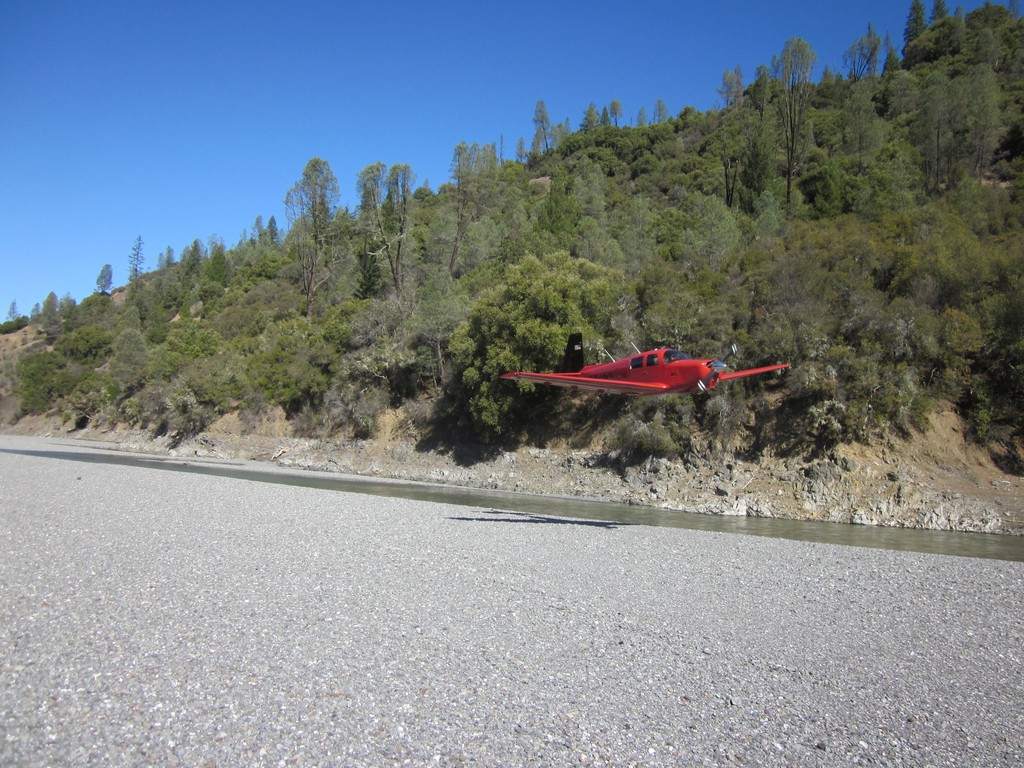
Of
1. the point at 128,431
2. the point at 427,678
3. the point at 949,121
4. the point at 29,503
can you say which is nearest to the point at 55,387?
the point at 128,431

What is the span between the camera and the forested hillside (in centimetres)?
3012

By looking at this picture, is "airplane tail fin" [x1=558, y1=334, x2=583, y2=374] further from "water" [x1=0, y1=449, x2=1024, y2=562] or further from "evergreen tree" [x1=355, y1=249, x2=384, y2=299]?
"evergreen tree" [x1=355, y1=249, x2=384, y2=299]

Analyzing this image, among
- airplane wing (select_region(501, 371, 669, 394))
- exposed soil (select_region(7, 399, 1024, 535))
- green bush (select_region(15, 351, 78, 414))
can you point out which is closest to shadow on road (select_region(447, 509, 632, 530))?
airplane wing (select_region(501, 371, 669, 394))

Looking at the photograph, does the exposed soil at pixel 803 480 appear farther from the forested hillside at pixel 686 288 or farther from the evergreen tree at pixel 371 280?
the evergreen tree at pixel 371 280

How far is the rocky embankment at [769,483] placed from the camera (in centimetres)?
2464

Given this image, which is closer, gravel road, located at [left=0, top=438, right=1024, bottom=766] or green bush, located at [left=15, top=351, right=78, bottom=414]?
gravel road, located at [left=0, top=438, right=1024, bottom=766]

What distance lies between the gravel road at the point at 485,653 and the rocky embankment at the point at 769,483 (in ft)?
33.8

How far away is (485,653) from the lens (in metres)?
8.01

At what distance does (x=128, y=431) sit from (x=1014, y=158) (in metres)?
92.7

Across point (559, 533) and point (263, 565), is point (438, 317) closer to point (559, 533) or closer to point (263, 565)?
point (559, 533)

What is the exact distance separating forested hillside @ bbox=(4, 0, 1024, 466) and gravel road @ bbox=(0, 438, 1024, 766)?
55.6ft

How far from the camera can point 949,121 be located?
5809cm

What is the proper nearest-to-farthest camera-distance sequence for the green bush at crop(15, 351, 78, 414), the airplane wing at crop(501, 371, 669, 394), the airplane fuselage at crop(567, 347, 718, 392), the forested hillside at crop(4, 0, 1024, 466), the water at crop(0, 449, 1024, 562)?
1. the airplane fuselage at crop(567, 347, 718, 392)
2. the airplane wing at crop(501, 371, 669, 394)
3. the water at crop(0, 449, 1024, 562)
4. the forested hillside at crop(4, 0, 1024, 466)
5. the green bush at crop(15, 351, 78, 414)

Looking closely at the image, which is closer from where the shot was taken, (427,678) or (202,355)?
(427,678)
